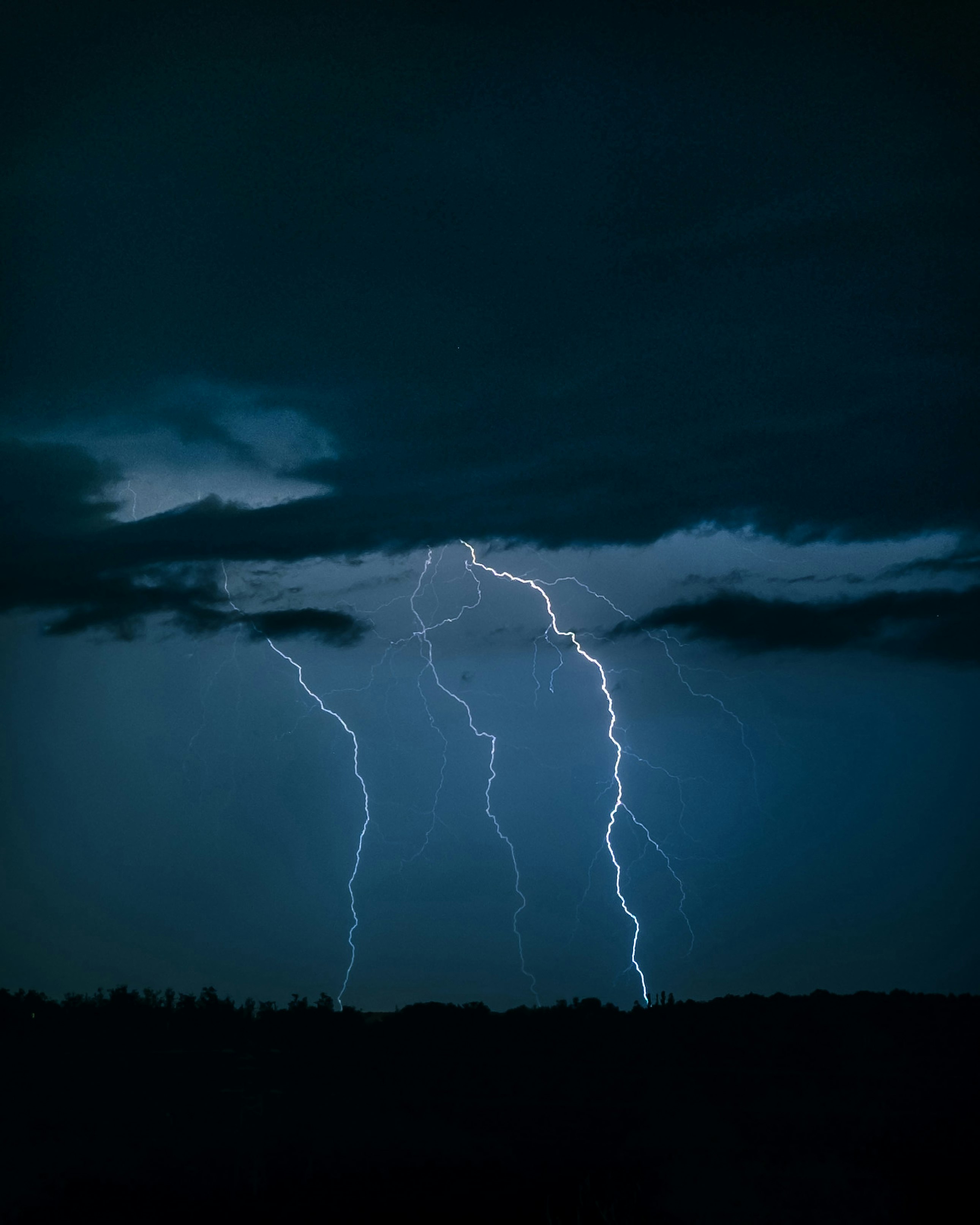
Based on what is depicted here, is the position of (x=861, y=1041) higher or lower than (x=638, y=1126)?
higher

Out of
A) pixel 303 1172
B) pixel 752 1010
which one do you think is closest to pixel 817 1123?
pixel 303 1172

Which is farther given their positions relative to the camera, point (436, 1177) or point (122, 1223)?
point (436, 1177)

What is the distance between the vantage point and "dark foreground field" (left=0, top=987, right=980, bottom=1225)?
11.6 m

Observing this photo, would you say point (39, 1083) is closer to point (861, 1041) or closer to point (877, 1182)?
point (877, 1182)

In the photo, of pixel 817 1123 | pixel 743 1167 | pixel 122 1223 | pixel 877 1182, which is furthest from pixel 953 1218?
pixel 122 1223

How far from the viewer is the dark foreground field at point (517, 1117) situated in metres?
11.6

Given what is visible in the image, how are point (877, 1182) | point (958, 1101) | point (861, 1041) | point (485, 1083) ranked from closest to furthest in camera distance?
1. point (877, 1182)
2. point (958, 1101)
3. point (485, 1083)
4. point (861, 1041)

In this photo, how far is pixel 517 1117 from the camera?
16.4 m

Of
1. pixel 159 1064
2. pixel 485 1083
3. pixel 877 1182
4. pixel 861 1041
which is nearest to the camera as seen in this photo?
pixel 877 1182

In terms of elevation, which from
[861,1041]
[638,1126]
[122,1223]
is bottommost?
[122,1223]

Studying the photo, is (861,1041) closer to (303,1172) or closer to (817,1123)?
(817,1123)

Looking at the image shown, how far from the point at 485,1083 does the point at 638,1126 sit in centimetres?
438

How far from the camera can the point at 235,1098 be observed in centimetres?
1748

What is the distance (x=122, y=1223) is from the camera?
10.7m
